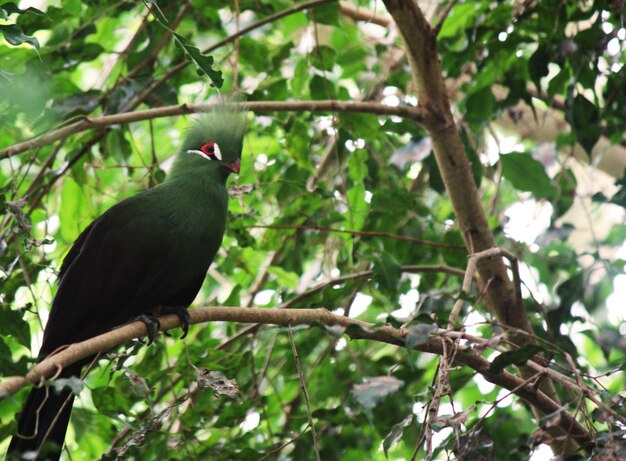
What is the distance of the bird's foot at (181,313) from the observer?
2458 mm

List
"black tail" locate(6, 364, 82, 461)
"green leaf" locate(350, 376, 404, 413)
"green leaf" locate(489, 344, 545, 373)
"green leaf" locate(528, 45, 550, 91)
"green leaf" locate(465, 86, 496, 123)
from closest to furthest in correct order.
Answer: "green leaf" locate(350, 376, 404, 413), "green leaf" locate(489, 344, 545, 373), "black tail" locate(6, 364, 82, 461), "green leaf" locate(528, 45, 550, 91), "green leaf" locate(465, 86, 496, 123)

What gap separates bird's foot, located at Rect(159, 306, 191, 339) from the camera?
2.46m

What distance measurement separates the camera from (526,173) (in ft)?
9.25

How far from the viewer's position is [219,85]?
1.86 meters

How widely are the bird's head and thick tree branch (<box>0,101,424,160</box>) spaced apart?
7cm

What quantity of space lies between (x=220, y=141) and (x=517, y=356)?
1450mm

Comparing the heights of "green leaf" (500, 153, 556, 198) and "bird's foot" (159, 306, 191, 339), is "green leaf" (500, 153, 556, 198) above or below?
above

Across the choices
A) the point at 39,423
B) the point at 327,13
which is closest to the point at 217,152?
the point at 327,13

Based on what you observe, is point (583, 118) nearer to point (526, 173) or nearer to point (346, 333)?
point (526, 173)

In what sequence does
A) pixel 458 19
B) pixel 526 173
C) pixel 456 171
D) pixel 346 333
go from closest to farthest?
pixel 346 333, pixel 456 171, pixel 526 173, pixel 458 19

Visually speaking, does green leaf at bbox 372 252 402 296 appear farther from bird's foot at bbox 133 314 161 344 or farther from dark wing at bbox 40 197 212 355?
bird's foot at bbox 133 314 161 344

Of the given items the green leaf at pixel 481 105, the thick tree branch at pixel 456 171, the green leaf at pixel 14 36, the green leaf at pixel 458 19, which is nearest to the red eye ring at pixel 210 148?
the thick tree branch at pixel 456 171

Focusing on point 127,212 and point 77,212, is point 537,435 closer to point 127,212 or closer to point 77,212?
point 127,212

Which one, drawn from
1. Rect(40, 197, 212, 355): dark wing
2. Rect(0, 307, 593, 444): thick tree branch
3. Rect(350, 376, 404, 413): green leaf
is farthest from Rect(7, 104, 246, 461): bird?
Rect(350, 376, 404, 413): green leaf
